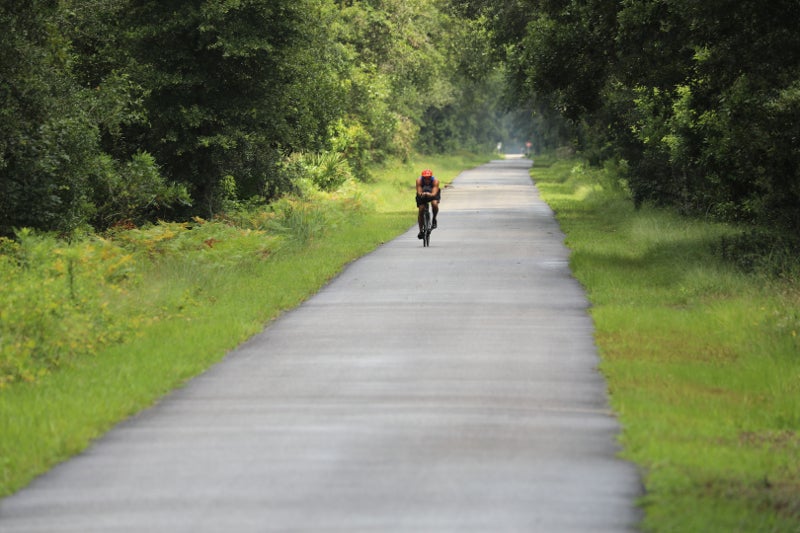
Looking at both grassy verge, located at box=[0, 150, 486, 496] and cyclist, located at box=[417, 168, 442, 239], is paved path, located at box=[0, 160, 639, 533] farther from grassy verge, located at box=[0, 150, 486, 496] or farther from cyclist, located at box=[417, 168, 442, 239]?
cyclist, located at box=[417, 168, 442, 239]

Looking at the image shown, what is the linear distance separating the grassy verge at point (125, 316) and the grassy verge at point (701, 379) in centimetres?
418

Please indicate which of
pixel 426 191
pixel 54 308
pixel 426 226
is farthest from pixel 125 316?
pixel 426 191

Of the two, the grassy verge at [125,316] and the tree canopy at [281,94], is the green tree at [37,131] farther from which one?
the grassy verge at [125,316]

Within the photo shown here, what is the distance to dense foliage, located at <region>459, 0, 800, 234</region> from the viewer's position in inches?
755

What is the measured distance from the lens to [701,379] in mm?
12188

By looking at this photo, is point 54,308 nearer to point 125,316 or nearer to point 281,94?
point 125,316

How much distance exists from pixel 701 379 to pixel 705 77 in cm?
1160

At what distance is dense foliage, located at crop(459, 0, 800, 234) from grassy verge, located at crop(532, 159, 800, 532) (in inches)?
73.4

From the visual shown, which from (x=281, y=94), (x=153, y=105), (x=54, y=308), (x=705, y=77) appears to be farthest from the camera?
(x=281, y=94)

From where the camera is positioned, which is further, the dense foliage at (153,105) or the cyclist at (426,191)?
the cyclist at (426,191)

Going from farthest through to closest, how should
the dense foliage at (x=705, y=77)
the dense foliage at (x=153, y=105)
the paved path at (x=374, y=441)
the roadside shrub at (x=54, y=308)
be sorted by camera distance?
1. the dense foliage at (x=153, y=105)
2. the dense foliage at (x=705, y=77)
3. the roadside shrub at (x=54, y=308)
4. the paved path at (x=374, y=441)

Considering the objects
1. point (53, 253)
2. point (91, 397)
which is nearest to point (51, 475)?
point (91, 397)

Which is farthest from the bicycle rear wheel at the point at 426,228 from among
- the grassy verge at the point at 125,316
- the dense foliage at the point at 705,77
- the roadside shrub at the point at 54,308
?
the roadside shrub at the point at 54,308

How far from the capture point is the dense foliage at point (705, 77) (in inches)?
755
